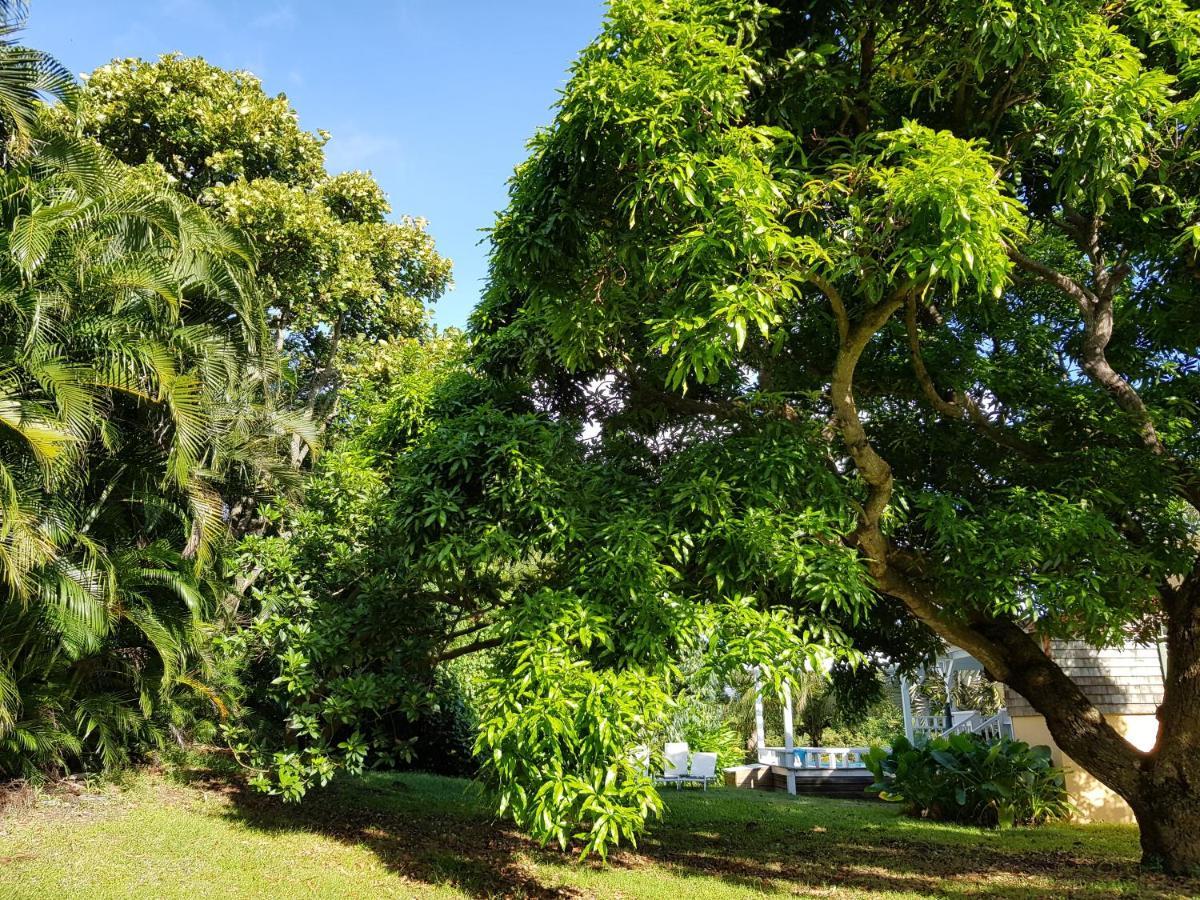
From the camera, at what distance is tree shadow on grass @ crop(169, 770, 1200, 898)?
7836 mm

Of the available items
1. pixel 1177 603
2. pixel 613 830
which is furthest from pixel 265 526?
pixel 1177 603

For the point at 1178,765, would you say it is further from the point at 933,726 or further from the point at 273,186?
the point at 273,186

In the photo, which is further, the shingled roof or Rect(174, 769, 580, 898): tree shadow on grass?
the shingled roof

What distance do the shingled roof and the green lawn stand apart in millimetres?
2316

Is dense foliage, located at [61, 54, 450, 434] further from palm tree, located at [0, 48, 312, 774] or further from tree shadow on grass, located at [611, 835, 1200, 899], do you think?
tree shadow on grass, located at [611, 835, 1200, 899]

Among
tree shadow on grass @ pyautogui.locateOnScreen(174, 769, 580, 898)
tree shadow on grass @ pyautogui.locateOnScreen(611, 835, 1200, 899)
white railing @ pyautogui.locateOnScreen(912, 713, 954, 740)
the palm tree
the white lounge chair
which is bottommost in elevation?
the white lounge chair

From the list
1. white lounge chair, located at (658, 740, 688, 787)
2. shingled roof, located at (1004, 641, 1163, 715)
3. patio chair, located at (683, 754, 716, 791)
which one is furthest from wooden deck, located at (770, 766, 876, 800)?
shingled roof, located at (1004, 641, 1163, 715)

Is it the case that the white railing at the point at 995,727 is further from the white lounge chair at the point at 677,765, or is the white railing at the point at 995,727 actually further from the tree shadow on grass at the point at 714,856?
the white lounge chair at the point at 677,765

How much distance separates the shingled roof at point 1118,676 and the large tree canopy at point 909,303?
3.77 meters

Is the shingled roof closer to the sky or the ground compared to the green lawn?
closer to the sky

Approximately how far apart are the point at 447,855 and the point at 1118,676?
36.6ft

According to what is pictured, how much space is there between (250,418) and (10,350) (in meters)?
3.68

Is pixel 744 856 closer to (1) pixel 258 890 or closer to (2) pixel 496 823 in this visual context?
(2) pixel 496 823

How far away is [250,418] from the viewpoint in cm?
1148
